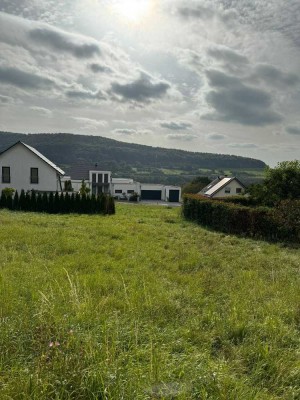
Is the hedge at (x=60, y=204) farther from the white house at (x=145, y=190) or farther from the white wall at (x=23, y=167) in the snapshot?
the white house at (x=145, y=190)

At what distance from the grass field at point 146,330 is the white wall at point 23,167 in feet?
95.1

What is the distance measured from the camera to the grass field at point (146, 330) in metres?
2.74

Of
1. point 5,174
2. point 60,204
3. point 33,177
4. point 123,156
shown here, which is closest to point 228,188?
point 33,177

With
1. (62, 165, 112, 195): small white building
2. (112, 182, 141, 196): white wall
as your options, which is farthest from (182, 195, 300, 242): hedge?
(112, 182, 141, 196): white wall

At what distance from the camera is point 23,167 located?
35.0 metres

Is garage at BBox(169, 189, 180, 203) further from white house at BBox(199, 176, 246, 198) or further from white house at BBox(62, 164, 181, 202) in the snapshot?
white house at BBox(199, 176, 246, 198)

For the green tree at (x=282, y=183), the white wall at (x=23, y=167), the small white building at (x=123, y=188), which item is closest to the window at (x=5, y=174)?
the white wall at (x=23, y=167)

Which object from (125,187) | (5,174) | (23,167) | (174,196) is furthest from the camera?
(174,196)

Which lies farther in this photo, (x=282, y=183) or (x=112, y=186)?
(x=112, y=186)

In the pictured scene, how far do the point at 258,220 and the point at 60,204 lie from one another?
17.4 meters

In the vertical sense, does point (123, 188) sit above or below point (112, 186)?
below

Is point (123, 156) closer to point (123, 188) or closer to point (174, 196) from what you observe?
point (123, 188)

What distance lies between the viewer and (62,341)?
329 cm

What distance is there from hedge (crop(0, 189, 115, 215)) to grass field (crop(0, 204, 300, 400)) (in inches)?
674
